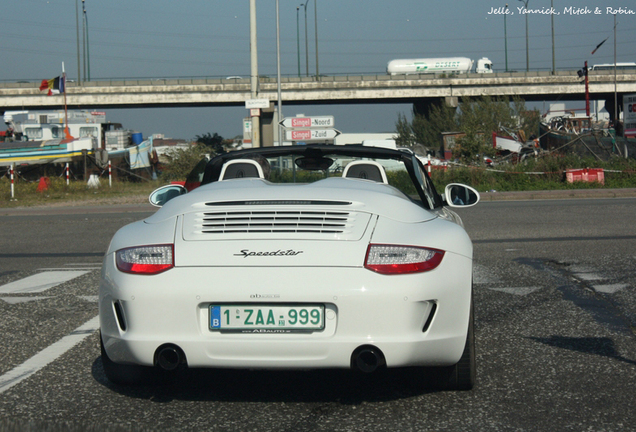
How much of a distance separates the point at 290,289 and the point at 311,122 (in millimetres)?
26002

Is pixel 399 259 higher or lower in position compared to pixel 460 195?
lower

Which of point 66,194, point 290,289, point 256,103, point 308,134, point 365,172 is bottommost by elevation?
point 66,194

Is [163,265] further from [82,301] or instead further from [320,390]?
[82,301]

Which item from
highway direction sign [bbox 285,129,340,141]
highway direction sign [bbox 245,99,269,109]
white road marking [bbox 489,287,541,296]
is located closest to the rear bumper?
white road marking [bbox 489,287,541,296]

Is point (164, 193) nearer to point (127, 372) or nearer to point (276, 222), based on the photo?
point (127, 372)

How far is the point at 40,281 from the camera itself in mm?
8180

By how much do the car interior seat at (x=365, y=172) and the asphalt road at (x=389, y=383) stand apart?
4.00ft

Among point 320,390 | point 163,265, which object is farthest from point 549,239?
point 163,265

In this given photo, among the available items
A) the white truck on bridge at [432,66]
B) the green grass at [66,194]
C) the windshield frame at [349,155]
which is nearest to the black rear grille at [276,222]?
the windshield frame at [349,155]

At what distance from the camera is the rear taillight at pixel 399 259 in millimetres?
3432

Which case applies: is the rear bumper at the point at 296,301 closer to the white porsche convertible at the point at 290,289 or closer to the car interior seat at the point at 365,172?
the white porsche convertible at the point at 290,289

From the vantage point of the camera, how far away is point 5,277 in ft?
28.2

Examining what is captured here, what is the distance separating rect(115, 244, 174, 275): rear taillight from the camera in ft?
11.5

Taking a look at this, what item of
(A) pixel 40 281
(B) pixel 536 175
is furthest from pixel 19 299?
(B) pixel 536 175
